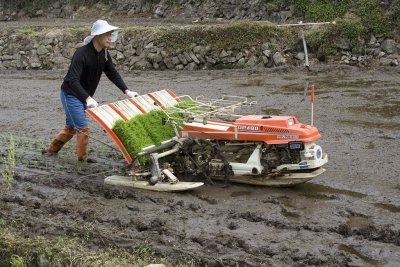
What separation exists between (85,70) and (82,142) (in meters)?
1.10

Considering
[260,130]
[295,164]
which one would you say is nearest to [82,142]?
[260,130]

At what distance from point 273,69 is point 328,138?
777cm

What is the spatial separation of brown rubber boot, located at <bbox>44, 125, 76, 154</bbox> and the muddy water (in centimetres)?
19

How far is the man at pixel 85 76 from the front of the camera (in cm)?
841

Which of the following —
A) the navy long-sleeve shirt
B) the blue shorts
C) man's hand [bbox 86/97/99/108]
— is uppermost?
the navy long-sleeve shirt

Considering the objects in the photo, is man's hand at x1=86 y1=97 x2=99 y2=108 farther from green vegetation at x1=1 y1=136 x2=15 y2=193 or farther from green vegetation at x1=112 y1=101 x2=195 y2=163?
green vegetation at x1=1 y1=136 x2=15 y2=193

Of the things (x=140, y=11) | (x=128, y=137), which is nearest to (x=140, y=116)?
(x=128, y=137)

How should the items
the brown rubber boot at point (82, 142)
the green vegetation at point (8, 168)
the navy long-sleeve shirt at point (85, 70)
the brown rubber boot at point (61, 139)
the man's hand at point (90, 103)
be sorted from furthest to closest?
the brown rubber boot at point (61, 139), the brown rubber boot at point (82, 142), the navy long-sleeve shirt at point (85, 70), the green vegetation at point (8, 168), the man's hand at point (90, 103)

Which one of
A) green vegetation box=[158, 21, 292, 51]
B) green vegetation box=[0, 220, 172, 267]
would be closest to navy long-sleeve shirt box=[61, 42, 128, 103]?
green vegetation box=[0, 220, 172, 267]

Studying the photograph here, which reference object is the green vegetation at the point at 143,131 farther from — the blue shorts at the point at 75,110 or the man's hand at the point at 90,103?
the blue shorts at the point at 75,110

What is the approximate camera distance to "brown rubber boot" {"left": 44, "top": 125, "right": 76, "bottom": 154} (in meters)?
9.35

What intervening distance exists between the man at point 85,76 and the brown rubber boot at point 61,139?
78 millimetres


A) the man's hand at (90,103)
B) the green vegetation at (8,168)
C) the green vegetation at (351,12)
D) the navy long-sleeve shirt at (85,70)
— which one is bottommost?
the green vegetation at (8,168)

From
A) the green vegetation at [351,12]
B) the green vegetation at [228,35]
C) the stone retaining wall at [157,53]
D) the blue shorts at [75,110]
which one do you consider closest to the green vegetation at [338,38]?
the stone retaining wall at [157,53]
